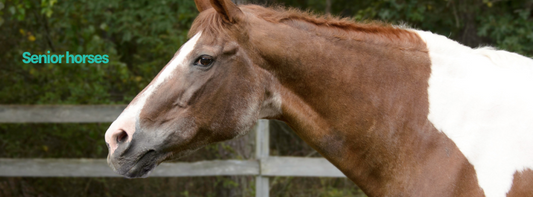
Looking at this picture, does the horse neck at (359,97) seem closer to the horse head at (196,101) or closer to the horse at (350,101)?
the horse at (350,101)

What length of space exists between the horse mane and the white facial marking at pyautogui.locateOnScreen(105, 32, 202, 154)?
11 centimetres

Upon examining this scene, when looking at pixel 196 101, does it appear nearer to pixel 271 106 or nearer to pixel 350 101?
pixel 271 106

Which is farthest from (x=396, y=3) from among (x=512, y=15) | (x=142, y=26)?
(x=142, y=26)

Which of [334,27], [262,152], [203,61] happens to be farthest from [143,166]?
[262,152]

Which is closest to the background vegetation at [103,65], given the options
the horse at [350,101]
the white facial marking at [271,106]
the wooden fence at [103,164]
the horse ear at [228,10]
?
the wooden fence at [103,164]

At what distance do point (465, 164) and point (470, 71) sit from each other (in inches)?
16.7

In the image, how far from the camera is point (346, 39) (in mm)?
1865

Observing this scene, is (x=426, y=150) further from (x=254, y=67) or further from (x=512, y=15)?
(x=512, y=15)

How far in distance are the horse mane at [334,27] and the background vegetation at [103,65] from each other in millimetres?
3162

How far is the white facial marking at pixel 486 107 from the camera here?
1663mm

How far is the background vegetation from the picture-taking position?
5.41 metres

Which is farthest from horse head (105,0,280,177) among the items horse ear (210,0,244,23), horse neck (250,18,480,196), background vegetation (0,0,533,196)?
background vegetation (0,0,533,196)

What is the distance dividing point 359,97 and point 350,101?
0.15 feet

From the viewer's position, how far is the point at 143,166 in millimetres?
1753
